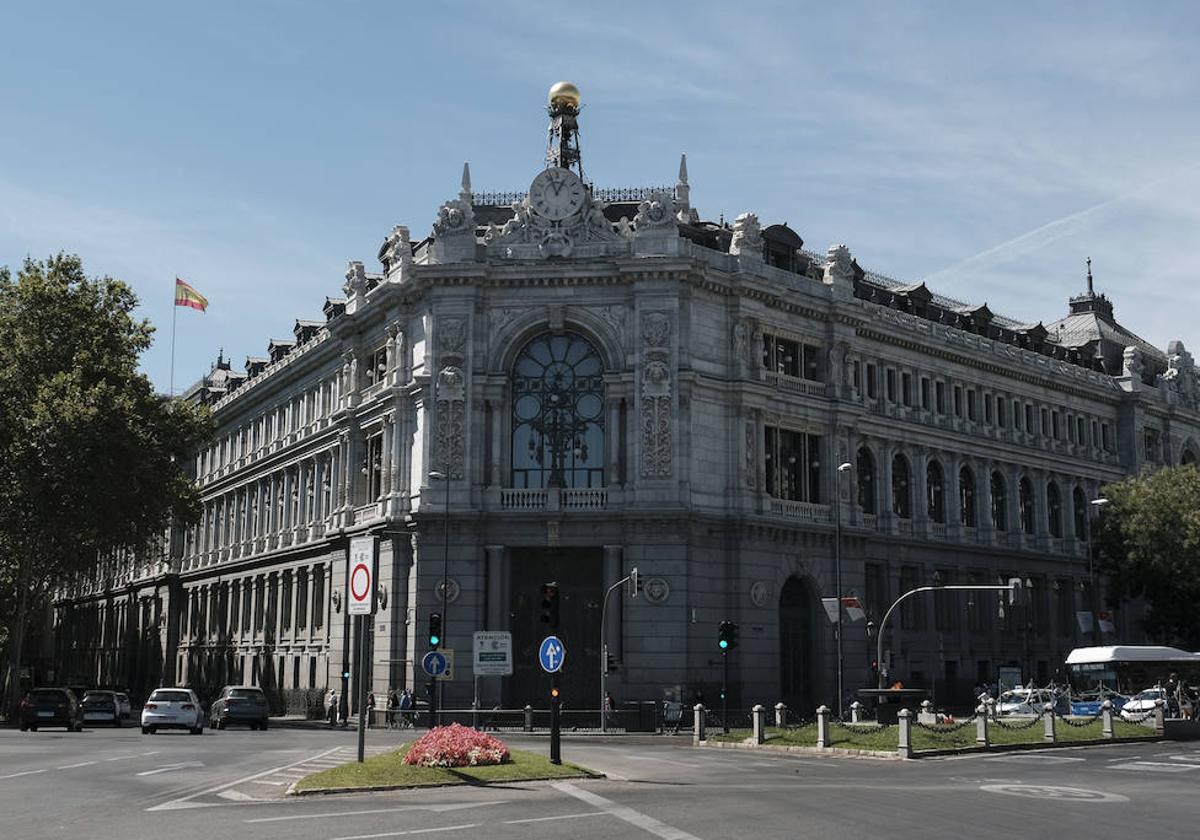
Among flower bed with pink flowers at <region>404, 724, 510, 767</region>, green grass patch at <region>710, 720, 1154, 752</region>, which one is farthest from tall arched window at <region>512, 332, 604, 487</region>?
flower bed with pink flowers at <region>404, 724, 510, 767</region>

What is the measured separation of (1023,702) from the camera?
183 feet

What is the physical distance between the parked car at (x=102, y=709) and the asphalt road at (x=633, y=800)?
1916 cm

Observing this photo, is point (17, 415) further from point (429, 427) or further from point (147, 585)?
point (147, 585)

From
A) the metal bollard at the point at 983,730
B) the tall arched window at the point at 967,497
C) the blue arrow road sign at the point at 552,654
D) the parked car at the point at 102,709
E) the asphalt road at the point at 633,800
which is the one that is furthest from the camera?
the tall arched window at the point at 967,497

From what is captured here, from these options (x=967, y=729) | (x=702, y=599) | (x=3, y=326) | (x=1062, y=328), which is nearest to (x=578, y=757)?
(x=967, y=729)

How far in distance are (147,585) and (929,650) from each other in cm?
5952

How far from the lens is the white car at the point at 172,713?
44.2m

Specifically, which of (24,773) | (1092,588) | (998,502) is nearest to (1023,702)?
(998,502)

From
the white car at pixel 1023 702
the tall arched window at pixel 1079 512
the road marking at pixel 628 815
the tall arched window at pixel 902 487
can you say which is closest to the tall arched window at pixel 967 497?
the tall arched window at pixel 902 487

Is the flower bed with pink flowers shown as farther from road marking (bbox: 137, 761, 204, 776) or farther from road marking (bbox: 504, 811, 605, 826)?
road marking (bbox: 504, 811, 605, 826)

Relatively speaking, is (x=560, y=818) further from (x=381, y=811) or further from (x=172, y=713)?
(x=172, y=713)

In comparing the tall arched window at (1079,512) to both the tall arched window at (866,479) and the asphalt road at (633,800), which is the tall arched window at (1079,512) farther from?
the asphalt road at (633,800)

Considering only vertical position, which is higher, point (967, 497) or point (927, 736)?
point (967, 497)

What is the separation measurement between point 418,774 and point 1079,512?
61.1m
